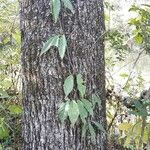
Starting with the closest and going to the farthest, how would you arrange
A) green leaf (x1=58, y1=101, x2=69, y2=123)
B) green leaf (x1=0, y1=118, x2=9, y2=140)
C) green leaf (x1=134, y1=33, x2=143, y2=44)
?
green leaf (x1=58, y1=101, x2=69, y2=123)
green leaf (x1=0, y1=118, x2=9, y2=140)
green leaf (x1=134, y1=33, x2=143, y2=44)

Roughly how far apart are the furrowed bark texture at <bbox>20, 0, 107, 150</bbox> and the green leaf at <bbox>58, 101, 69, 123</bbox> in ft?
0.31

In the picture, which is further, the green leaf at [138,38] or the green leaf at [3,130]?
the green leaf at [138,38]

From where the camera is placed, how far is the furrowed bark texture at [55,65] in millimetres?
1838

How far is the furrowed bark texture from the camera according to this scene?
1.84 metres

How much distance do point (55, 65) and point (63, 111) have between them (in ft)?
0.76

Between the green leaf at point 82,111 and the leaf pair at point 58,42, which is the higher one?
the leaf pair at point 58,42

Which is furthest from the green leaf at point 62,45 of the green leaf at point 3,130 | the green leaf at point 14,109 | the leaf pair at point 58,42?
the green leaf at point 14,109

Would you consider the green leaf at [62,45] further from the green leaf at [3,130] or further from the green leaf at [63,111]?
the green leaf at [3,130]

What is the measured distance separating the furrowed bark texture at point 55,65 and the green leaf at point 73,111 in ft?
0.46

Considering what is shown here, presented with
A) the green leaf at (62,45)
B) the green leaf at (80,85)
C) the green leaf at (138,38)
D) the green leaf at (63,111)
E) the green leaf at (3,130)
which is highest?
the green leaf at (138,38)

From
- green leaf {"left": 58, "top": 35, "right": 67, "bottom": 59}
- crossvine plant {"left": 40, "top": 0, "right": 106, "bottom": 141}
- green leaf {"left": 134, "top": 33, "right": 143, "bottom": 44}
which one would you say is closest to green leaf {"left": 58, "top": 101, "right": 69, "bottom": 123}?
crossvine plant {"left": 40, "top": 0, "right": 106, "bottom": 141}

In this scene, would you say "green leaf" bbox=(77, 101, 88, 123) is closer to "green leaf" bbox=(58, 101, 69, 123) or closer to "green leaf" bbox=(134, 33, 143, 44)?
"green leaf" bbox=(58, 101, 69, 123)

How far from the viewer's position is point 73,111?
168 centimetres

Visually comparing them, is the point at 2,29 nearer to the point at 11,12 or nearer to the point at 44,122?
the point at 11,12
